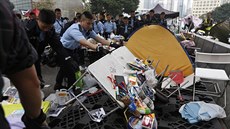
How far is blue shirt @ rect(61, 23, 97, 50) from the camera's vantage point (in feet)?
10.3

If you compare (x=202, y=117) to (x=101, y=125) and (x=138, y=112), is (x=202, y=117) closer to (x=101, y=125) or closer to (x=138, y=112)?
(x=138, y=112)

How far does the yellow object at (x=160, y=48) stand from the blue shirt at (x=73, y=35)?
106 centimetres

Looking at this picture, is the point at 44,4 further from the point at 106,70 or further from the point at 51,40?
the point at 106,70

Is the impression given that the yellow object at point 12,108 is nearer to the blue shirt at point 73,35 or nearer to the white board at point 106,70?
the white board at point 106,70

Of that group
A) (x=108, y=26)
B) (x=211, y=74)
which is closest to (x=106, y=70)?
(x=211, y=74)

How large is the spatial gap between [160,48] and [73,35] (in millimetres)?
1951

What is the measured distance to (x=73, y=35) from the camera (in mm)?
3156

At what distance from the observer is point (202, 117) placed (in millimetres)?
2557

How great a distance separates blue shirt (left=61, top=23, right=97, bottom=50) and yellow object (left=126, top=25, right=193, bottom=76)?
106cm

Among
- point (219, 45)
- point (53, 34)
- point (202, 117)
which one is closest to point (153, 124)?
point (202, 117)

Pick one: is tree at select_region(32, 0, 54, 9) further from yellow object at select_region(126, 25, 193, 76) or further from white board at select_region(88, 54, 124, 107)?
A: white board at select_region(88, 54, 124, 107)

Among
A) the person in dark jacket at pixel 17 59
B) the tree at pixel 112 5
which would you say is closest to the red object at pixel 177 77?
the person in dark jacket at pixel 17 59

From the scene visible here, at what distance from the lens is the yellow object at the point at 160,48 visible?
158 inches

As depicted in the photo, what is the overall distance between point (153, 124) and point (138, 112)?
21cm
